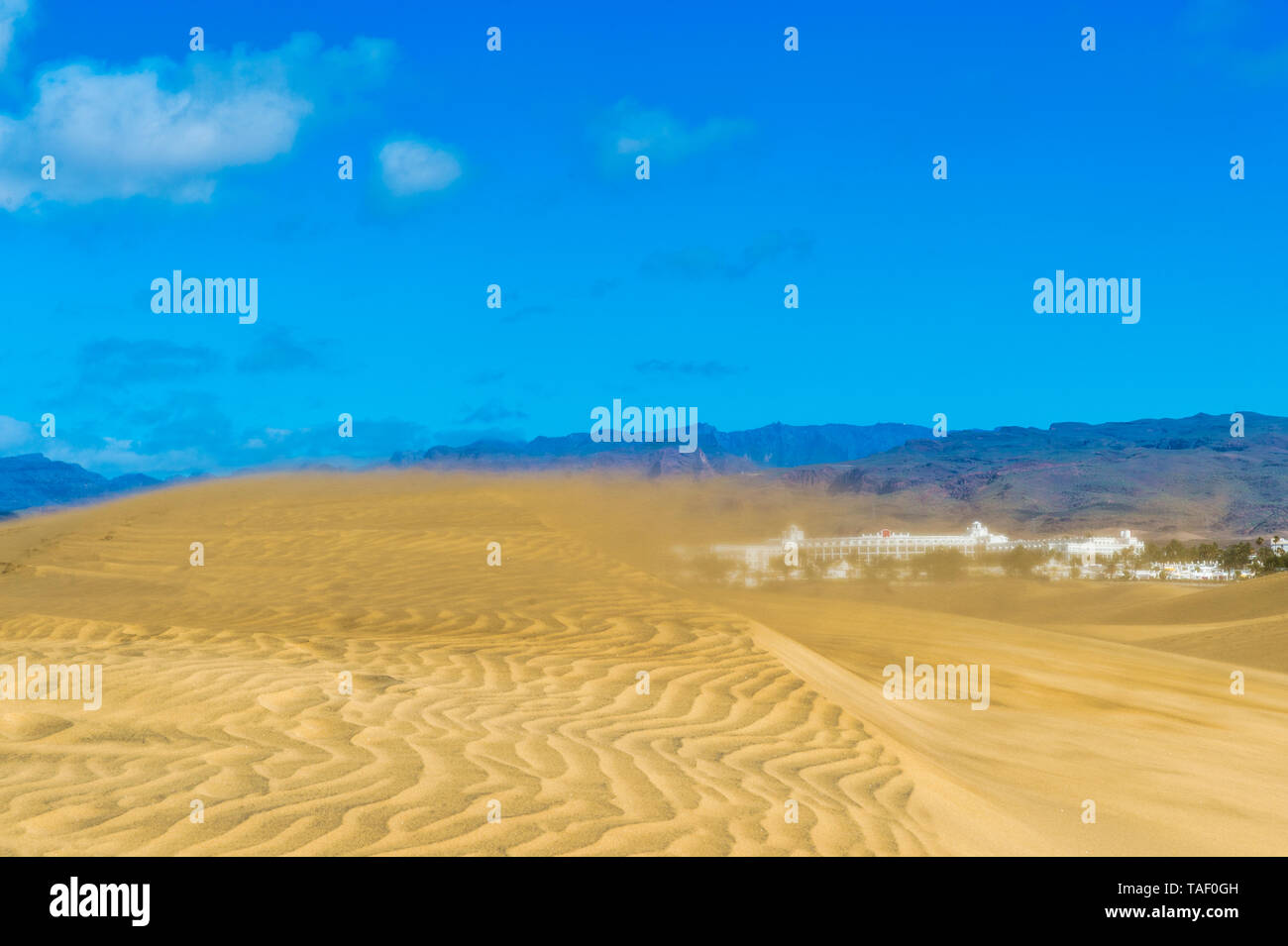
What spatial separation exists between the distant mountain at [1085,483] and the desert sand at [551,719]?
56151mm

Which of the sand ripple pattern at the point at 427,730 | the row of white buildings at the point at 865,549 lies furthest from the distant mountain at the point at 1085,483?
the sand ripple pattern at the point at 427,730

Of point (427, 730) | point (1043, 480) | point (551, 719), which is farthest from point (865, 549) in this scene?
point (1043, 480)

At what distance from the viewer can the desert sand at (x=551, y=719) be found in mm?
4887

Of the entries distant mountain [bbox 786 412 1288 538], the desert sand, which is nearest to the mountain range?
distant mountain [bbox 786 412 1288 538]

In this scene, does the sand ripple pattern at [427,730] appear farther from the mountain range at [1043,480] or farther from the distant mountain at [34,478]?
the distant mountain at [34,478]

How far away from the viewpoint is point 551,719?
7.30m

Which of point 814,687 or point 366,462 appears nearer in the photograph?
point 814,687

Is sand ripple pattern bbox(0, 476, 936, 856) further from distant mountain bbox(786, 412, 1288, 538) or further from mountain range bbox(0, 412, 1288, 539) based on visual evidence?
distant mountain bbox(786, 412, 1288, 538)

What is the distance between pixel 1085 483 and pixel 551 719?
10804 cm

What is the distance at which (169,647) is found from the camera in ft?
32.2
